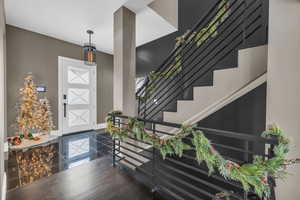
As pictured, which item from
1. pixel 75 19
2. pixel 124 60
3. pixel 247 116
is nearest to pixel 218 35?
pixel 247 116

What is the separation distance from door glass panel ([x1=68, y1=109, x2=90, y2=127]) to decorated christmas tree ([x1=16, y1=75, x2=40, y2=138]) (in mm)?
913

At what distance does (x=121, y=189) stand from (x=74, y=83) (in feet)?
12.4

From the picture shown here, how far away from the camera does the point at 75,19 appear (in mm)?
2910

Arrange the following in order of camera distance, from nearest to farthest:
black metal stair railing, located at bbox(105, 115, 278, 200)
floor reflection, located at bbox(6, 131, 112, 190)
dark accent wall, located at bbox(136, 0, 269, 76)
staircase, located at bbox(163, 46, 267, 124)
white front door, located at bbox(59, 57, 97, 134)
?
1. black metal stair railing, located at bbox(105, 115, 278, 200)
2. staircase, located at bbox(163, 46, 267, 124)
3. floor reflection, located at bbox(6, 131, 112, 190)
4. dark accent wall, located at bbox(136, 0, 269, 76)
5. white front door, located at bbox(59, 57, 97, 134)

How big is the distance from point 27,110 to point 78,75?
170 cm

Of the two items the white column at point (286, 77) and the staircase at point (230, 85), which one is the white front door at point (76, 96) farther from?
the white column at point (286, 77)

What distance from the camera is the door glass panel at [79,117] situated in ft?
14.3

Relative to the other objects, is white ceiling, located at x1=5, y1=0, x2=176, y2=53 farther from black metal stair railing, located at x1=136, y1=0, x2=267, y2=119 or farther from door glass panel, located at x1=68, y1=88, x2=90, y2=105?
door glass panel, located at x1=68, y1=88, x2=90, y2=105

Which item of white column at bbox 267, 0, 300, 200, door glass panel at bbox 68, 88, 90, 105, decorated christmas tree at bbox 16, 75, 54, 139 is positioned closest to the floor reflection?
decorated christmas tree at bbox 16, 75, 54, 139

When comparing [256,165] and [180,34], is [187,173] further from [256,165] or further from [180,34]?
[180,34]

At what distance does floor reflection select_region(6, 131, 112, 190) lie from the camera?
2033 millimetres

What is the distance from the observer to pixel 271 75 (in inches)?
40.4

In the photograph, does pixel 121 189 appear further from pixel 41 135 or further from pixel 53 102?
pixel 53 102

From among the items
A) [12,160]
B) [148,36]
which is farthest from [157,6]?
[12,160]
